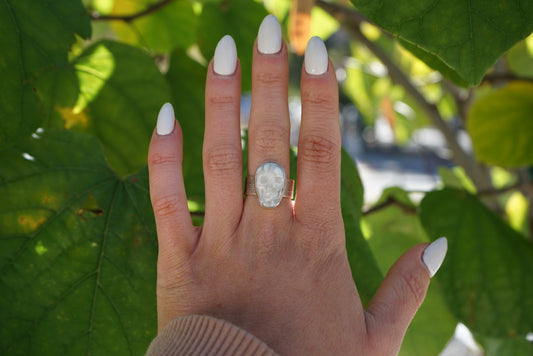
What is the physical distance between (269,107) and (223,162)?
78 millimetres

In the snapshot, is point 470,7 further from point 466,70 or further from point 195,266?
point 195,266

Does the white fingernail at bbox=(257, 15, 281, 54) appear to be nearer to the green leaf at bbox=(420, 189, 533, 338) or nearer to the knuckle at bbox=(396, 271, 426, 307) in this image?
the knuckle at bbox=(396, 271, 426, 307)

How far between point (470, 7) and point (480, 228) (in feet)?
1.76

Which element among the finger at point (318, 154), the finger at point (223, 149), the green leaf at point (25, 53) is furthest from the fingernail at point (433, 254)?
the green leaf at point (25, 53)

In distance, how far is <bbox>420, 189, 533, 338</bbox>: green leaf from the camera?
81 centimetres

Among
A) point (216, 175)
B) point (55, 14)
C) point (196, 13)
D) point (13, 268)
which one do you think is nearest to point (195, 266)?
point (216, 175)

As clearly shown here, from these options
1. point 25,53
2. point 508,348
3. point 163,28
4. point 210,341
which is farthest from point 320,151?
point 508,348

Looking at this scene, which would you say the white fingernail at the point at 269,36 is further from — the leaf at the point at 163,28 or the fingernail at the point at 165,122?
the leaf at the point at 163,28

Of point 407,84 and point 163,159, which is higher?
point 407,84

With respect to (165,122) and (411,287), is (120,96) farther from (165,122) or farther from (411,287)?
(411,287)

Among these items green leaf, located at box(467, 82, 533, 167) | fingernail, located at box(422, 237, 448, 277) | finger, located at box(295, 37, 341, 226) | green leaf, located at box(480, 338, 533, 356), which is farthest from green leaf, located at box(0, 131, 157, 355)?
green leaf, located at box(480, 338, 533, 356)

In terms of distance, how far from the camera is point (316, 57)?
52 cm

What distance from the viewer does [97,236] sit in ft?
2.02

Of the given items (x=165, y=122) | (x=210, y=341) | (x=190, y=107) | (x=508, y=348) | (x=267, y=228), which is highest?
(x=190, y=107)
